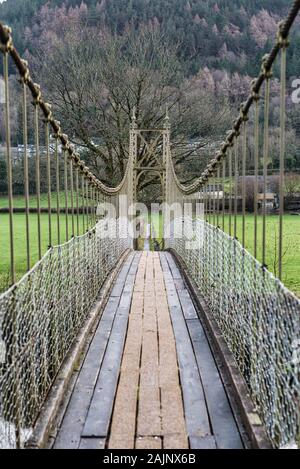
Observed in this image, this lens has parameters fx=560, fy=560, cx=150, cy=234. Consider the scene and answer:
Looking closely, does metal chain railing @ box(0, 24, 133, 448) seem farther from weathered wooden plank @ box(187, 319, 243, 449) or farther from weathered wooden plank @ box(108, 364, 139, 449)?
weathered wooden plank @ box(187, 319, 243, 449)

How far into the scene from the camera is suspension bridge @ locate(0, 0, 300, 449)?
1.72 m

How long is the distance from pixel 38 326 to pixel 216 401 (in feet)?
2.46

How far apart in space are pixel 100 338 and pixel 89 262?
883mm

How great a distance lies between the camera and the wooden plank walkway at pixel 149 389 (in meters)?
1.88

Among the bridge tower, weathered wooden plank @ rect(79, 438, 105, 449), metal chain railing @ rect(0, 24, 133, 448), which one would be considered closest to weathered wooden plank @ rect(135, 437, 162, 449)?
weathered wooden plank @ rect(79, 438, 105, 449)

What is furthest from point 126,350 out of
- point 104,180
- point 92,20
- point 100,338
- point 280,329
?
point 92,20

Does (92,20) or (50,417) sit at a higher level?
(92,20)

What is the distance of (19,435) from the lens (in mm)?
1647

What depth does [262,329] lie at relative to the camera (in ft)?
6.84

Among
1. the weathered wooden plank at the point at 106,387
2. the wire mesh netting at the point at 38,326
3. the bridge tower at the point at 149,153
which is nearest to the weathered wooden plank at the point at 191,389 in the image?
the weathered wooden plank at the point at 106,387

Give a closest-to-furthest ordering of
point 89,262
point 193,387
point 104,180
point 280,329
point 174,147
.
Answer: point 280,329 → point 193,387 → point 89,262 → point 104,180 → point 174,147

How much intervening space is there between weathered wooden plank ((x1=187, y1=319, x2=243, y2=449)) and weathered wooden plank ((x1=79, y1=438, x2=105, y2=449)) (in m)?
0.38

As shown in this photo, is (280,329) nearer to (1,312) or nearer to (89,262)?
(1,312)

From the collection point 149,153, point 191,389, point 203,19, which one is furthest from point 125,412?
point 203,19
